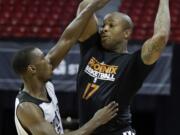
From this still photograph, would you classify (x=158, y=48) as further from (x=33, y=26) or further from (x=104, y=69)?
(x=33, y=26)

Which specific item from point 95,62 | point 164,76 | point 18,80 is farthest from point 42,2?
point 95,62

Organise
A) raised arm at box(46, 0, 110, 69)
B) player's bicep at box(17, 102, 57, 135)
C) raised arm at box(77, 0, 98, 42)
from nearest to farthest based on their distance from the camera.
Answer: player's bicep at box(17, 102, 57, 135) → raised arm at box(46, 0, 110, 69) → raised arm at box(77, 0, 98, 42)

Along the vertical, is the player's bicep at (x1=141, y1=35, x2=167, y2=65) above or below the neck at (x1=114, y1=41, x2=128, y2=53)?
above

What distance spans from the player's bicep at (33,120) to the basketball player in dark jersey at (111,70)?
14.7 inches

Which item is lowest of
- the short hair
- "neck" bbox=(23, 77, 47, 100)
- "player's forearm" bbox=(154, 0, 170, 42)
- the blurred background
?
the blurred background

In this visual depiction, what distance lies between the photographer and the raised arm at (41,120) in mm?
3598

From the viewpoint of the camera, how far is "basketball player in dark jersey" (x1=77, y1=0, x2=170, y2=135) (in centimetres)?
379

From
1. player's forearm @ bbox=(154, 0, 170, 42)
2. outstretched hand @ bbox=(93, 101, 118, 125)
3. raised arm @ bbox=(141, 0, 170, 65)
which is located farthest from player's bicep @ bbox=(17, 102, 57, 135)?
player's forearm @ bbox=(154, 0, 170, 42)

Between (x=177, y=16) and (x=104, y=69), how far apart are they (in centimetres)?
506

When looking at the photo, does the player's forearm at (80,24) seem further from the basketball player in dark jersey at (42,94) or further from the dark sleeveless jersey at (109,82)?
the dark sleeveless jersey at (109,82)

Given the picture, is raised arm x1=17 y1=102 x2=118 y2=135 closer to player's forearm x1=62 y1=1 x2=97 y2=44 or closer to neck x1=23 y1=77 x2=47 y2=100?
neck x1=23 y1=77 x2=47 y2=100

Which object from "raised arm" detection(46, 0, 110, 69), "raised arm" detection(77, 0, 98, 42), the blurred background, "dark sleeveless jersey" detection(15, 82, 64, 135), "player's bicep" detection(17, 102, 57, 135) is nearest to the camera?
"player's bicep" detection(17, 102, 57, 135)

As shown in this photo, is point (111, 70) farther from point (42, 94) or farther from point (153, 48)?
point (42, 94)

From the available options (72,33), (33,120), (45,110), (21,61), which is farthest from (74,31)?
(33,120)
